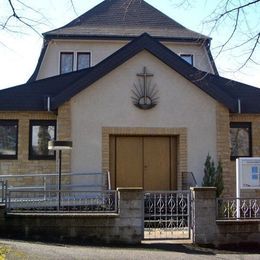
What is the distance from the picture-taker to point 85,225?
1208 centimetres

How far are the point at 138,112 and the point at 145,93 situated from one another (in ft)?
2.02

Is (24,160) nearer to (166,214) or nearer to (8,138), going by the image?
(8,138)

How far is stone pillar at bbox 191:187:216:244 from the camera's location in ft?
39.2

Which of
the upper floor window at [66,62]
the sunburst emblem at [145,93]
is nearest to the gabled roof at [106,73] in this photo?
the sunburst emblem at [145,93]

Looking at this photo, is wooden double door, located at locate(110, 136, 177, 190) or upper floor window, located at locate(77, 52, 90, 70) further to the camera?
upper floor window, located at locate(77, 52, 90, 70)

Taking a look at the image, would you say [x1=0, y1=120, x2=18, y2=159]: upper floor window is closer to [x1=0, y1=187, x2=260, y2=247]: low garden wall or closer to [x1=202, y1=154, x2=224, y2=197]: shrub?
[x1=0, y1=187, x2=260, y2=247]: low garden wall

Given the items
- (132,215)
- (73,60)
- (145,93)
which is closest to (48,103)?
(145,93)

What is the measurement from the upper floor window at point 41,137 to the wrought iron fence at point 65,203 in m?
1.60

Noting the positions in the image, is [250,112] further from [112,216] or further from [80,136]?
[112,216]

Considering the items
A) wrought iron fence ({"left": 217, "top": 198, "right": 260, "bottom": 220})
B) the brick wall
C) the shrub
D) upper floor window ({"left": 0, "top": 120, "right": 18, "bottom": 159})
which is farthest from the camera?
upper floor window ({"left": 0, "top": 120, "right": 18, "bottom": 159})

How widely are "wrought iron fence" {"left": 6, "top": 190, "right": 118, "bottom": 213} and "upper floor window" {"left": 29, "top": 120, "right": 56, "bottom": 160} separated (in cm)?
160

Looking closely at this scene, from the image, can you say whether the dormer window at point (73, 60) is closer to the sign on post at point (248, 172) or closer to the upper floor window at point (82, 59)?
the upper floor window at point (82, 59)

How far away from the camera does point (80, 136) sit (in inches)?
658

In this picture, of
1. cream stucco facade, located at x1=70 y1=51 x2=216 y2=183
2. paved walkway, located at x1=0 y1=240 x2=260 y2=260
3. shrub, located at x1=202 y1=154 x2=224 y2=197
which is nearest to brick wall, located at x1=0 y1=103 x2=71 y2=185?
cream stucco facade, located at x1=70 y1=51 x2=216 y2=183
